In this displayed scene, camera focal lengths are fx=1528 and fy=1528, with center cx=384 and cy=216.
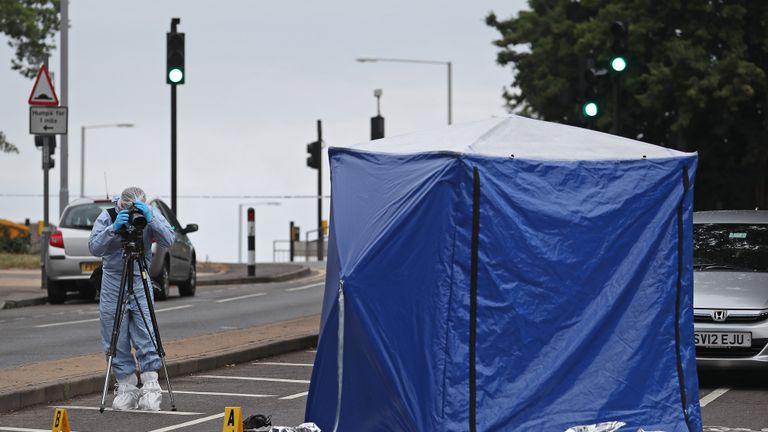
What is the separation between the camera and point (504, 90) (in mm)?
49281

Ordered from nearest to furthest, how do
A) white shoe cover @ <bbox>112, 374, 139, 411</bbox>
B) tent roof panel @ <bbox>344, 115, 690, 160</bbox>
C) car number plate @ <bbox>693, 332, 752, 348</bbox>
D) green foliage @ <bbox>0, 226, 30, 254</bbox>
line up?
1. tent roof panel @ <bbox>344, 115, 690, 160</bbox>
2. white shoe cover @ <bbox>112, 374, 139, 411</bbox>
3. car number plate @ <bbox>693, 332, 752, 348</bbox>
4. green foliage @ <bbox>0, 226, 30, 254</bbox>

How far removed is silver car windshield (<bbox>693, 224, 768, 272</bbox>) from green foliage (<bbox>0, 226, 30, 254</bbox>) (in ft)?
105

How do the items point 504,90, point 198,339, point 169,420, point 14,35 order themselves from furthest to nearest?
point 504,90 → point 14,35 → point 198,339 → point 169,420

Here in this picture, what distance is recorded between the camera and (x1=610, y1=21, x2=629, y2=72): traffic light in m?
20.1

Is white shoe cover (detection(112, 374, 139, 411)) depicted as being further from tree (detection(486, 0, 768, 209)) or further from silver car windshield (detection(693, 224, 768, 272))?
tree (detection(486, 0, 768, 209))

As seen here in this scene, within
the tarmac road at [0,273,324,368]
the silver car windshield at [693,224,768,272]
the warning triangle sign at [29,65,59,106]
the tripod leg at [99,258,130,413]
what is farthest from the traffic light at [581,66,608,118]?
the tripod leg at [99,258,130,413]

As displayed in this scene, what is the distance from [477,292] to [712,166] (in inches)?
1257

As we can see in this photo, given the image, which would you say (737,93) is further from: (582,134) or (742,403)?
(582,134)

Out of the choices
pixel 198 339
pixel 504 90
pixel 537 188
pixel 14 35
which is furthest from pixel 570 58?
pixel 537 188

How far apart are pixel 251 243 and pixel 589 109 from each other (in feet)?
46.6

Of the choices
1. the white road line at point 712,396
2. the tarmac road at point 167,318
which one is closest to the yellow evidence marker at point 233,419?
the white road line at point 712,396

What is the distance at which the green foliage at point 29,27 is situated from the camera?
42.5 meters

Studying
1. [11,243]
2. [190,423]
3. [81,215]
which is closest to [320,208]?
[11,243]

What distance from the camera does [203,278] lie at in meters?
32.0
